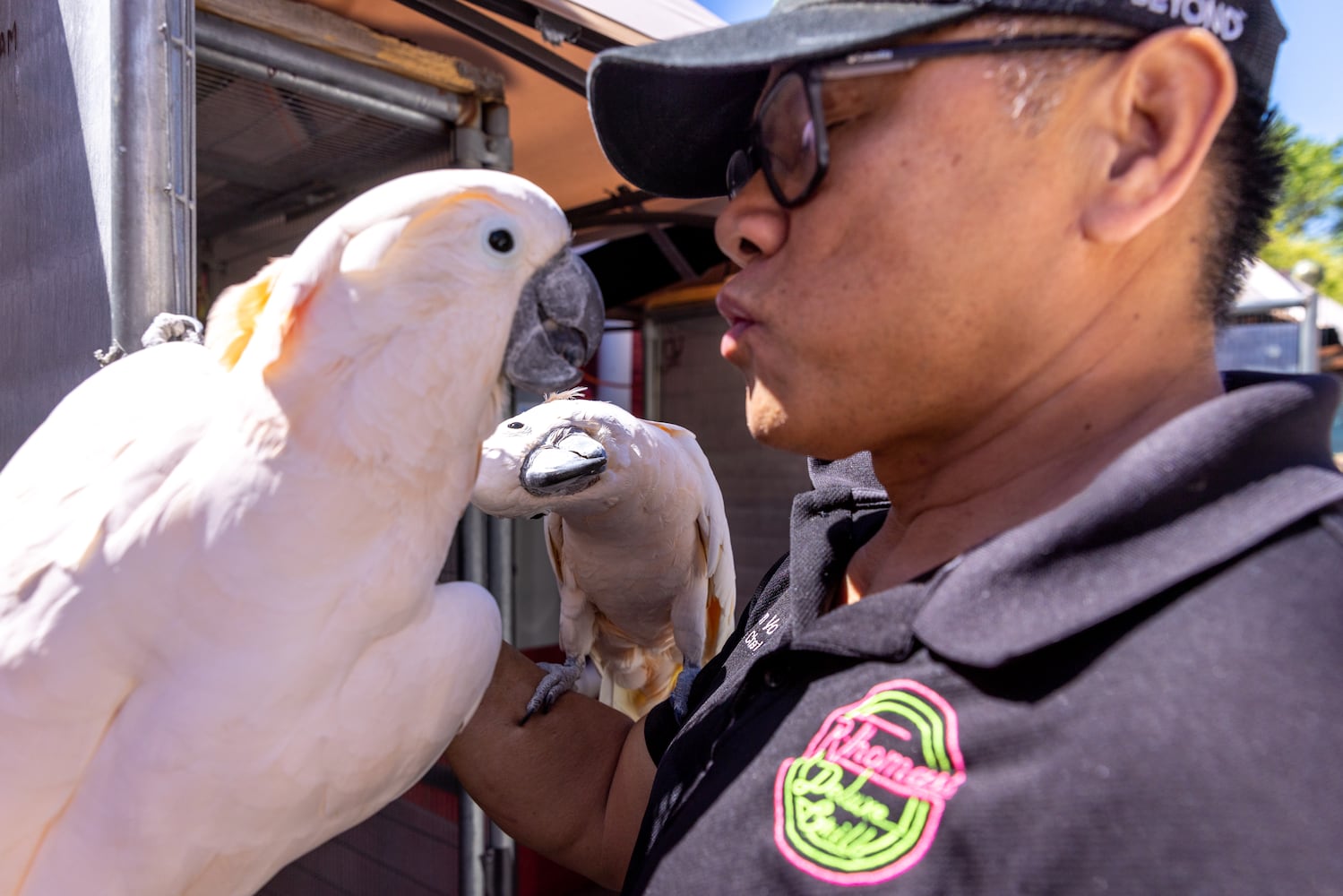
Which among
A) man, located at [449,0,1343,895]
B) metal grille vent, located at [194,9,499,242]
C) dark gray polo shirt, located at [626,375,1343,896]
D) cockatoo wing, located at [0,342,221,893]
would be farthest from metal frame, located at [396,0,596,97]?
dark gray polo shirt, located at [626,375,1343,896]

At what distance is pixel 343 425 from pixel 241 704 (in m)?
0.27

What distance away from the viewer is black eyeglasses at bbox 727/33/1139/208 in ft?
2.12

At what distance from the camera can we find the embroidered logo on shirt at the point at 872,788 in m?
0.57

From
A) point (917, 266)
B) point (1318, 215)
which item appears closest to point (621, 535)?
point (917, 266)

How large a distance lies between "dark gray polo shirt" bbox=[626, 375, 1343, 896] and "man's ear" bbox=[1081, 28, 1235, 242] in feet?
0.56

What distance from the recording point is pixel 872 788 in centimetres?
60

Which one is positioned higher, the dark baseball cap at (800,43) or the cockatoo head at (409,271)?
the dark baseball cap at (800,43)

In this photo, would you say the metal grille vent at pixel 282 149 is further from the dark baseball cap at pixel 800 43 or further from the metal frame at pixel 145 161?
the dark baseball cap at pixel 800 43

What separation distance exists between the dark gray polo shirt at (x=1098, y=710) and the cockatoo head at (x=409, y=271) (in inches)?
18.1

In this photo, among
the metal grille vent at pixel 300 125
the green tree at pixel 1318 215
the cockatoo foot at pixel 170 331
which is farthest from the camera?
the green tree at pixel 1318 215

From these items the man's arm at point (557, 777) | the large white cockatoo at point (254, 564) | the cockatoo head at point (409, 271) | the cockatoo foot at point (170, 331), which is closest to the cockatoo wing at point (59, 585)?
the large white cockatoo at point (254, 564)

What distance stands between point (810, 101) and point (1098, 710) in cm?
53

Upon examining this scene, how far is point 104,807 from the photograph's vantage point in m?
0.74

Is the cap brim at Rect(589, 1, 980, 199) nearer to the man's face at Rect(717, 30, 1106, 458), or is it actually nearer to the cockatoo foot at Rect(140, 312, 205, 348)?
the man's face at Rect(717, 30, 1106, 458)
